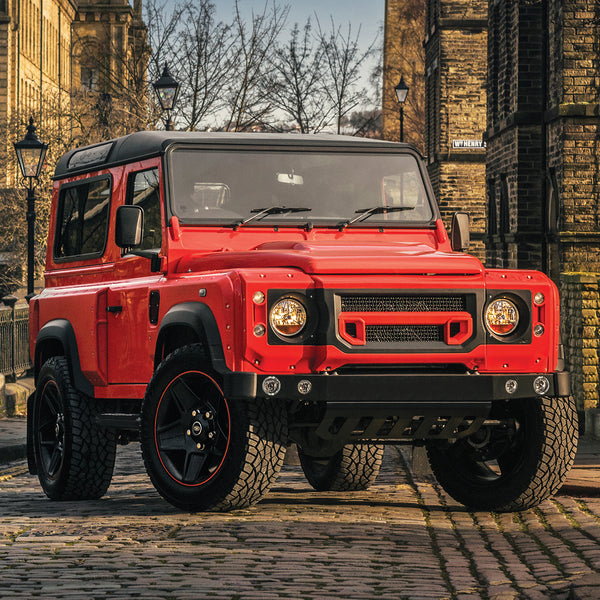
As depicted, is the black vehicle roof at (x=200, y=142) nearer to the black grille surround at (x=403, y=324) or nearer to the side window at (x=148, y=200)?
the side window at (x=148, y=200)

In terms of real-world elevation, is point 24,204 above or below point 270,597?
above

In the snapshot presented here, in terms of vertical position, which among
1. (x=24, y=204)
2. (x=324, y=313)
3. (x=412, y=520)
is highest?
(x=24, y=204)

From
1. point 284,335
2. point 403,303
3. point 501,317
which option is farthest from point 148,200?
point 501,317

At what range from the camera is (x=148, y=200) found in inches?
378

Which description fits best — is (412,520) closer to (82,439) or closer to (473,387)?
(473,387)

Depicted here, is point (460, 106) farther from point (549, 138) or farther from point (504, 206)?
point (549, 138)

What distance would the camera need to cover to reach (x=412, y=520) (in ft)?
28.2

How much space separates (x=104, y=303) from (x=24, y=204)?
1236 inches

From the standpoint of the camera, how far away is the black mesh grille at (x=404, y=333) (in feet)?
26.1

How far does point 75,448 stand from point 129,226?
5.83 ft

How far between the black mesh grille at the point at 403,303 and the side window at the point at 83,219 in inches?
116

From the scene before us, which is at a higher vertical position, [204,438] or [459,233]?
[459,233]

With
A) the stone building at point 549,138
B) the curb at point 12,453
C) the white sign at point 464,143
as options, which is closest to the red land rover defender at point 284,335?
the curb at point 12,453

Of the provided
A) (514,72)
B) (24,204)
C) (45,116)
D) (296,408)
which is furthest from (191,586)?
(45,116)
